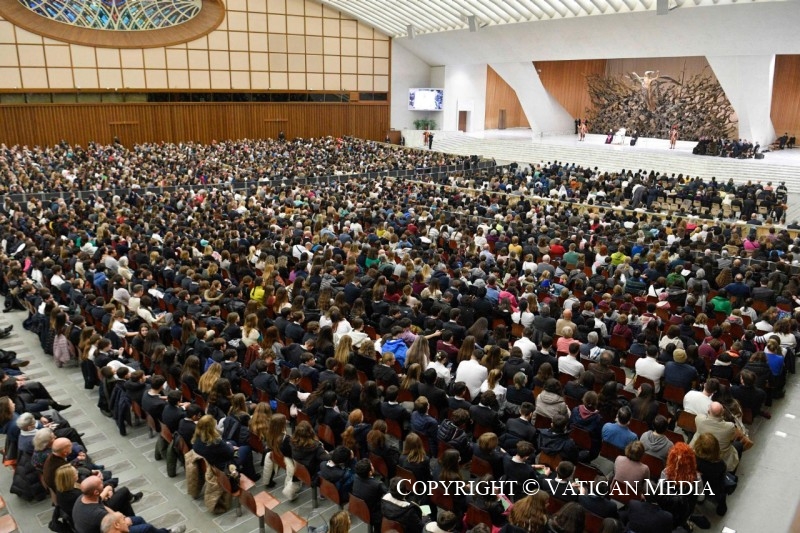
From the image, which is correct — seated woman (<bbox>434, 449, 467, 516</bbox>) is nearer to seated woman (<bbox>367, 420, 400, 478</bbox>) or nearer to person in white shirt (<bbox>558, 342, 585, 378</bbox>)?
seated woman (<bbox>367, 420, 400, 478</bbox>)

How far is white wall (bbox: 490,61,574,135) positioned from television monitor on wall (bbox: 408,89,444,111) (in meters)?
5.19

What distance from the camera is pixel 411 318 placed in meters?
8.92

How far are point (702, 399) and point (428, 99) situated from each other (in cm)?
3718

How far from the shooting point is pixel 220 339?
7.46 m

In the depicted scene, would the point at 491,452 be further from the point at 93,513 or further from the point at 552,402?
the point at 93,513

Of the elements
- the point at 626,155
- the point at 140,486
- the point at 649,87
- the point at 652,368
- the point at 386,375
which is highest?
the point at 649,87

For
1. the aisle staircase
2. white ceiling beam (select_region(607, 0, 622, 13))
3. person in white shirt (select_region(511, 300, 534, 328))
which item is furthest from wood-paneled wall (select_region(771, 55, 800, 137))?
person in white shirt (select_region(511, 300, 534, 328))

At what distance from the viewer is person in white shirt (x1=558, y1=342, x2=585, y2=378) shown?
23.1ft

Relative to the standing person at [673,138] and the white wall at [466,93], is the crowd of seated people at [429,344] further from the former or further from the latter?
the white wall at [466,93]

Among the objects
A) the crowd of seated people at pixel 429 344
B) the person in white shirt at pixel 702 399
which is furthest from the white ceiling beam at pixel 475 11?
the person in white shirt at pixel 702 399

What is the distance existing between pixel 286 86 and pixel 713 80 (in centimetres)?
2509

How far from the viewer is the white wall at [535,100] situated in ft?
116

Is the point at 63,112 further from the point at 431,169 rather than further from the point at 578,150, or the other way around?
the point at 578,150

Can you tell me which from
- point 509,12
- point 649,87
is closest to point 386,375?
point 509,12
